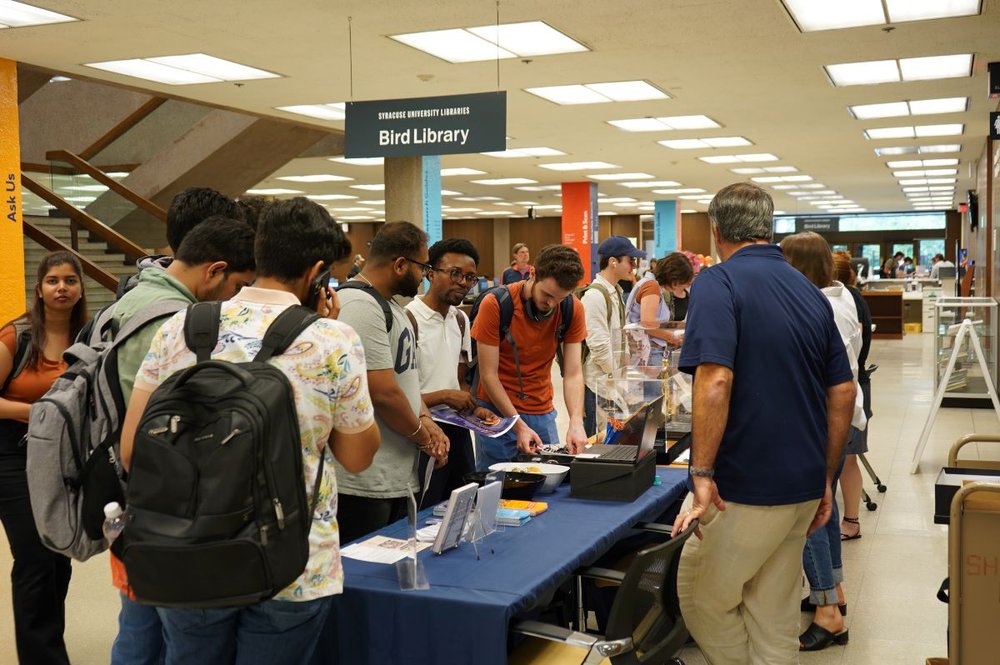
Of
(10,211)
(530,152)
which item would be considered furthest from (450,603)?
(530,152)

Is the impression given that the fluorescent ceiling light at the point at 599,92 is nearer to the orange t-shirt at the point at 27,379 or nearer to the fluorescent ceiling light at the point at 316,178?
the orange t-shirt at the point at 27,379

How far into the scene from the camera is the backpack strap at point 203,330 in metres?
1.95

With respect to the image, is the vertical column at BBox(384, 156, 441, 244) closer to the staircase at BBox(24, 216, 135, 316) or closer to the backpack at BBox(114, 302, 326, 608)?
the staircase at BBox(24, 216, 135, 316)

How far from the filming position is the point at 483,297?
425cm

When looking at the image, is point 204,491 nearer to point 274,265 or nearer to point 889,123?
point 274,265

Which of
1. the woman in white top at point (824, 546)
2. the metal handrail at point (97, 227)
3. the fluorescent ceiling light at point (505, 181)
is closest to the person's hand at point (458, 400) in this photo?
the woman in white top at point (824, 546)

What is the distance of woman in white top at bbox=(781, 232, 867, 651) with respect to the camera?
3.84m

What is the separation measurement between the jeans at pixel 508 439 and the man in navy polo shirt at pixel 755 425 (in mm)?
1452

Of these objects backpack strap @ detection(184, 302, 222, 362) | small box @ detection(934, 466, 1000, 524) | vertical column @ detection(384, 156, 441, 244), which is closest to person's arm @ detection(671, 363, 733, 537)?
small box @ detection(934, 466, 1000, 524)

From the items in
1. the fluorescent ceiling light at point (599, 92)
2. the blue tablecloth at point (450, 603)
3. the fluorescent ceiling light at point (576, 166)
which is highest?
the fluorescent ceiling light at point (576, 166)

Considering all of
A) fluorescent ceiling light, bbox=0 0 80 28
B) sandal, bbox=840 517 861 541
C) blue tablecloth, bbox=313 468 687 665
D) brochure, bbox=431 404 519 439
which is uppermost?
fluorescent ceiling light, bbox=0 0 80 28

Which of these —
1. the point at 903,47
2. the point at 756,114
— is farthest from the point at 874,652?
the point at 756,114

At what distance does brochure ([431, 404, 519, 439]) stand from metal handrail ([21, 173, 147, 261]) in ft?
26.4

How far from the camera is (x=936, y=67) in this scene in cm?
860
